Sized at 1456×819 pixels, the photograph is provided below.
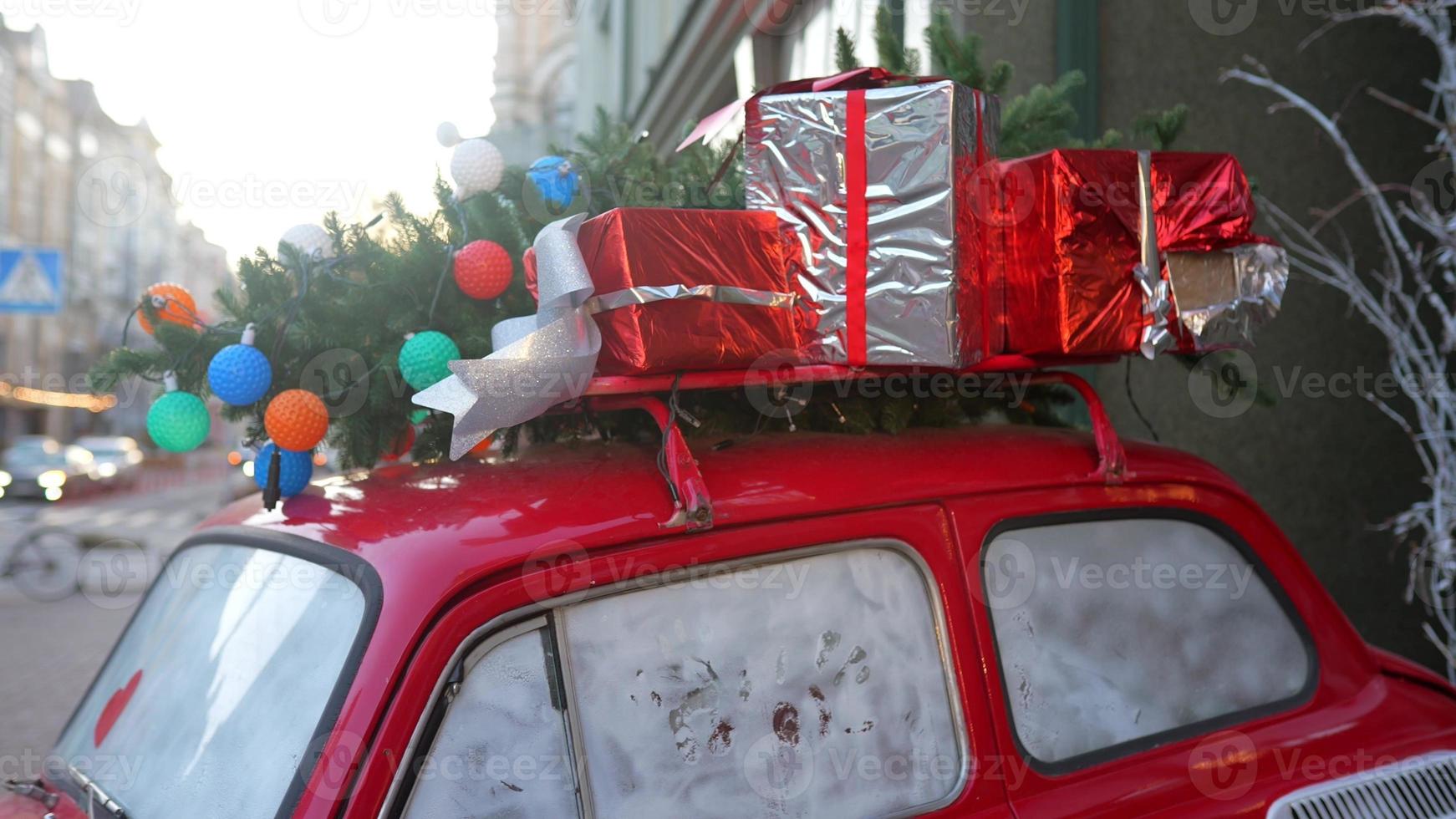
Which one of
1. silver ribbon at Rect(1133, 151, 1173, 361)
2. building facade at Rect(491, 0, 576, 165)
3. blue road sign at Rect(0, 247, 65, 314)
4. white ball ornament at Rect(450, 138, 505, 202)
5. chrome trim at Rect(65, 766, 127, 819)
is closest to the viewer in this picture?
chrome trim at Rect(65, 766, 127, 819)

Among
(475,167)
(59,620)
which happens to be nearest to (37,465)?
(59,620)

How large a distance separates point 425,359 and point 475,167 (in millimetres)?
545

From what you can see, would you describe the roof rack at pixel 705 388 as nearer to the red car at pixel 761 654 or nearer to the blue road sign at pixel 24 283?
the red car at pixel 761 654

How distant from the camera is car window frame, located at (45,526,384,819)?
1.40 metres

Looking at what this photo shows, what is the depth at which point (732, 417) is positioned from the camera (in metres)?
2.14

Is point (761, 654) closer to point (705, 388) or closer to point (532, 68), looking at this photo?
point (705, 388)

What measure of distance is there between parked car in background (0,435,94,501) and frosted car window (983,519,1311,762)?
77.9ft

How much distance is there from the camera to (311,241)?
213 cm

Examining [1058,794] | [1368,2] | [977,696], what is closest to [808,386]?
[977,696]

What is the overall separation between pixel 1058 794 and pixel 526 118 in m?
26.6

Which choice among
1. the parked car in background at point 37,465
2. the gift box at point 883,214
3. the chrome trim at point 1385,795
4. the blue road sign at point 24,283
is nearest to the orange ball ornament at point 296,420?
the gift box at point 883,214

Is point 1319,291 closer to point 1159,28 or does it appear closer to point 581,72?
point 1159,28

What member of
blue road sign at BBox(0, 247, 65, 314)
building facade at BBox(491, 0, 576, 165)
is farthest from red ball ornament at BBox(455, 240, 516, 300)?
building facade at BBox(491, 0, 576, 165)

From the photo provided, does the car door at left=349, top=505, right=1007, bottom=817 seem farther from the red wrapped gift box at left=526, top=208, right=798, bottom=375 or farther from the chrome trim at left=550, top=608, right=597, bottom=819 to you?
the red wrapped gift box at left=526, top=208, right=798, bottom=375
